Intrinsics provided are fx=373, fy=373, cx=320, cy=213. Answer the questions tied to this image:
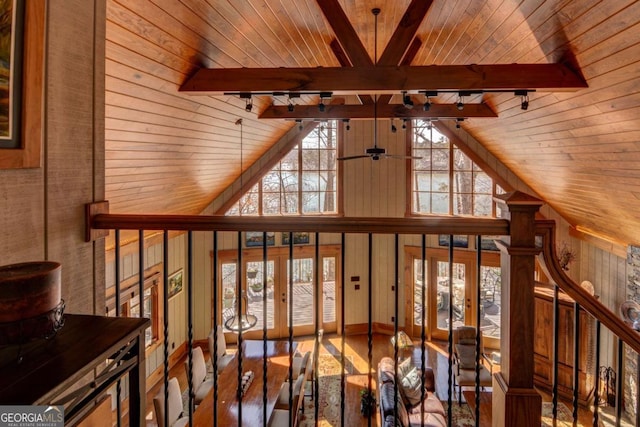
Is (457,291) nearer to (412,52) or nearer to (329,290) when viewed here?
(329,290)

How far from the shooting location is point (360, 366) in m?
6.48

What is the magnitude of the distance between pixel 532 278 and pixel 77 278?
5.56 feet

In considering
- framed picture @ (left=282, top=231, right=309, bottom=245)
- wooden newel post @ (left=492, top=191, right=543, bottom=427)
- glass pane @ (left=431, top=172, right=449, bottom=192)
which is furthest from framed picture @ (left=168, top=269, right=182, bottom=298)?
wooden newel post @ (left=492, top=191, right=543, bottom=427)

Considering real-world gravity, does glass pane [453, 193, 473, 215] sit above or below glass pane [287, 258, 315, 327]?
above

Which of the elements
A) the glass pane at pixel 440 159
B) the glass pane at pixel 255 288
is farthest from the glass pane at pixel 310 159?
the glass pane at pixel 440 159

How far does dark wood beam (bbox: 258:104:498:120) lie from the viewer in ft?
15.9

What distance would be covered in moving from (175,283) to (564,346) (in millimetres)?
6505

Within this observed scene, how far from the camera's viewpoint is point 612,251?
5449 millimetres

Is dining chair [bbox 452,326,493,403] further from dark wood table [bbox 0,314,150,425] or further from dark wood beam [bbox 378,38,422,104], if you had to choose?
dark wood table [bbox 0,314,150,425]

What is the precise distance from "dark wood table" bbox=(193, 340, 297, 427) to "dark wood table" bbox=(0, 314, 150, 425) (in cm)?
230

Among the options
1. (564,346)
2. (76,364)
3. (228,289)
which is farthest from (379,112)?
(76,364)

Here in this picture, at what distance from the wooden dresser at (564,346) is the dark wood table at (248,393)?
3918mm

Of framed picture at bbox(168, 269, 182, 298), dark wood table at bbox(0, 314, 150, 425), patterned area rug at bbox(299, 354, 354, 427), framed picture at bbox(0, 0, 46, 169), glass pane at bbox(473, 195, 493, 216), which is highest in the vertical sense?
framed picture at bbox(0, 0, 46, 169)

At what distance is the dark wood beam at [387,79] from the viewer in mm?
2900
